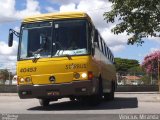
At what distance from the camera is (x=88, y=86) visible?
17828 mm

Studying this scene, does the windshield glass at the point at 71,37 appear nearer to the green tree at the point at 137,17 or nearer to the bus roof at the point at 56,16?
the bus roof at the point at 56,16

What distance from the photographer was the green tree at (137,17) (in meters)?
24.4

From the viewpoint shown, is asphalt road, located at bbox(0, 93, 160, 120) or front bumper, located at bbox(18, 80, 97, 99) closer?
asphalt road, located at bbox(0, 93, 160, 120)

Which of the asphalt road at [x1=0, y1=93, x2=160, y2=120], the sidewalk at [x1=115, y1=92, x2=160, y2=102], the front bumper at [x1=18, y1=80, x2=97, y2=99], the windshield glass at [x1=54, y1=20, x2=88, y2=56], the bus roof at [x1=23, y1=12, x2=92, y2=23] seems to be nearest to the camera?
the asphalt road at [x1=0, y1=93, x2=160, y2=120]

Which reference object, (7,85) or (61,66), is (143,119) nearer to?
(61,66)

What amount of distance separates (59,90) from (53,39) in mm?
1750

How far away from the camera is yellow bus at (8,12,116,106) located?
58.7ft

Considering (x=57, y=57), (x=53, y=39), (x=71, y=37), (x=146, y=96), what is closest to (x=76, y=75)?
(x=57, y=57)

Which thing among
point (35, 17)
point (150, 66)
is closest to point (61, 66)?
point (35, 17)

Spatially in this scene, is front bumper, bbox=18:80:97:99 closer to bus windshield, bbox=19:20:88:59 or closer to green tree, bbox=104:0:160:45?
bus windshield, bbox=19:20:88:59

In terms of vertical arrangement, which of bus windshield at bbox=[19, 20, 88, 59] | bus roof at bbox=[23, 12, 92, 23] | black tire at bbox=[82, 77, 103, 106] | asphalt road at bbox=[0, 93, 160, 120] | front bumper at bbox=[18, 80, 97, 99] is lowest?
asphalt road at bbox=[0, 93, 160, 120]

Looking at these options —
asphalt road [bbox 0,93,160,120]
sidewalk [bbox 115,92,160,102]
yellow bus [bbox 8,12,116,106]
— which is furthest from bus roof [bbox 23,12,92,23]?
sidewalk [bbox 115,92,160,102]

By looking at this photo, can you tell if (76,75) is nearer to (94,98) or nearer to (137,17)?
(94,98)

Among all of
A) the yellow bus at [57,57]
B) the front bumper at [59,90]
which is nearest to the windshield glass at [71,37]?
the yellow bus at [57,57]
